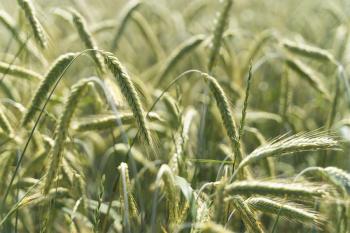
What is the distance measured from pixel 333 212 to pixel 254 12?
5087 mm

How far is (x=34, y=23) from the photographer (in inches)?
92.7

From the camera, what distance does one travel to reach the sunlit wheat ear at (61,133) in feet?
6.61

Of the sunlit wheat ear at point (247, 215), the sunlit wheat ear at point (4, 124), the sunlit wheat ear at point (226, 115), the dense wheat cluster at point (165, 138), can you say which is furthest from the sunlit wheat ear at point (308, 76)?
the sunlit wheat ear at point (4, 124)

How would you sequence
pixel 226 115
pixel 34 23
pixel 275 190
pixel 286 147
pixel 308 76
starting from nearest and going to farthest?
pixel 275 190, pixel 286 147, pixel 226 115, pixel 34 23, pixel 308 76

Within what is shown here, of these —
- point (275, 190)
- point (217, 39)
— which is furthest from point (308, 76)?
point (275, 190)

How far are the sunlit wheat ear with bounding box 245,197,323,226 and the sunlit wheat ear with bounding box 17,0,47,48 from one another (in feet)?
3.13

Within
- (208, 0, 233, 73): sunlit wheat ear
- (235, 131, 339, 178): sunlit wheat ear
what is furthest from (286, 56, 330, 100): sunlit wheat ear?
(235, 131, 339, 178): sunlit wheat ear

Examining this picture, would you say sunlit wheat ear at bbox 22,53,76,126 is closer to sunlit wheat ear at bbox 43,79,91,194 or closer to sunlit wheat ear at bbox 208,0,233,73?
sunlit wheat ear at bbox 43,79,91,194

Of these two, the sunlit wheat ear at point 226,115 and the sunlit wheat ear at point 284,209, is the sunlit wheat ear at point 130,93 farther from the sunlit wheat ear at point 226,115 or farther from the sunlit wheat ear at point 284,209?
the sunlit wheat ear at point 284,209

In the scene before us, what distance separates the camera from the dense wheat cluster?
2.04 m

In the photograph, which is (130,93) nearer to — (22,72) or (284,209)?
(284,209)

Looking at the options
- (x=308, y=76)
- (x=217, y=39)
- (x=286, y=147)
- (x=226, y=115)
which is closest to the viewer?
(x=286, y=147)

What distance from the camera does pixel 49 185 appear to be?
2006 mm

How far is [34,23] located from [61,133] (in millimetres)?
519
